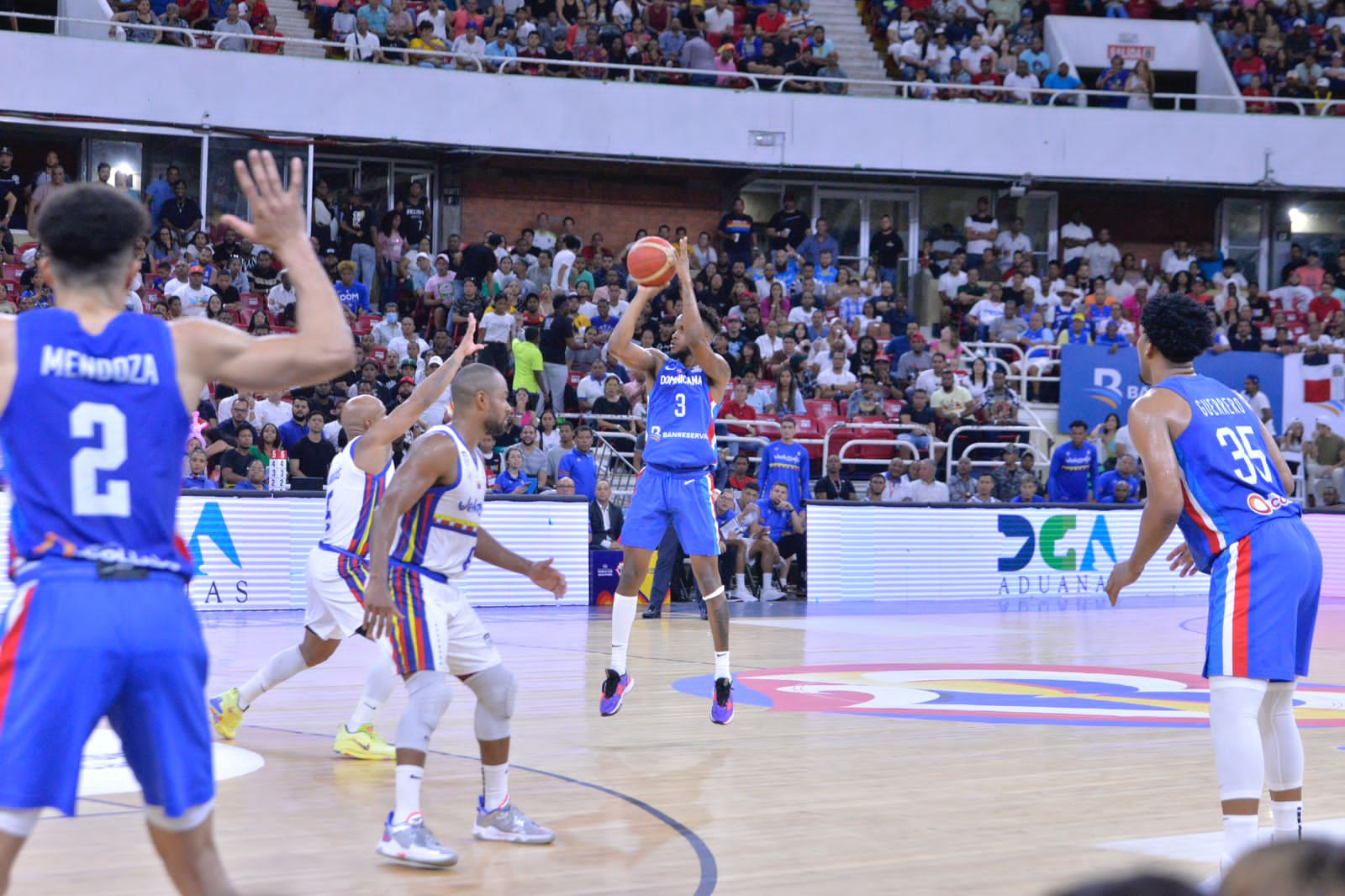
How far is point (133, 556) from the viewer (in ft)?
11.4

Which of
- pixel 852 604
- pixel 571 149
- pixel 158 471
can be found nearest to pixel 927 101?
pixel 571 149

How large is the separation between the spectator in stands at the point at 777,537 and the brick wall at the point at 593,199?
9.52 meters

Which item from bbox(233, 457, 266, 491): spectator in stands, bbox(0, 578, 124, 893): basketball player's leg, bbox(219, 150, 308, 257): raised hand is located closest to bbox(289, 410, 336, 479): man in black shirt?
bbox(233, 457, 266, 491): spectator in stands

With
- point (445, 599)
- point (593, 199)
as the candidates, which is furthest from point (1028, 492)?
point (445, 599)

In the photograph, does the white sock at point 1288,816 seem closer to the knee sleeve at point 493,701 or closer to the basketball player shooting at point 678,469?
the knee sleeve at point 493,701

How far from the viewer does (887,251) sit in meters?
26.5

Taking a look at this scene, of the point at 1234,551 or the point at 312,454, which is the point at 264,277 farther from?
the point at 1234,551

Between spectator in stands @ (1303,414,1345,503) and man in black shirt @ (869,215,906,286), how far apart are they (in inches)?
286

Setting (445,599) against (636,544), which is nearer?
(445,599)

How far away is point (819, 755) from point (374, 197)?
19473mm

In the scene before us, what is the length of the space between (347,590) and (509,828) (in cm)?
236

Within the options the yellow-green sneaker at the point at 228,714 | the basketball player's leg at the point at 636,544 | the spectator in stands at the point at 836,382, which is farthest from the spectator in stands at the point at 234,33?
the yellow-green sneaker at the point at 228,714

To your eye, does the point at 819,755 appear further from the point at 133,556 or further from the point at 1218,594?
the point at 133,556

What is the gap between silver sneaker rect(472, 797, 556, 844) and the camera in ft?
19.5
